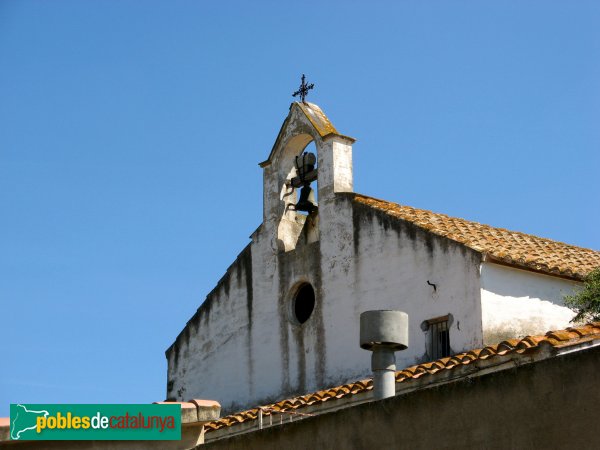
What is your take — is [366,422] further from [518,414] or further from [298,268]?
[298,268]

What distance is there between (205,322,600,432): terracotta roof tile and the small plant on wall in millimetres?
1815

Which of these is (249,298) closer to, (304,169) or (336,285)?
(336,285)

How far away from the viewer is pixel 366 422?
1192 cm

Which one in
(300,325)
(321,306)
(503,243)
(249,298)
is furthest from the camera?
(249,298)

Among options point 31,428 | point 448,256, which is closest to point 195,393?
point 448,256

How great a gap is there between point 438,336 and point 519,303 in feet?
4.52

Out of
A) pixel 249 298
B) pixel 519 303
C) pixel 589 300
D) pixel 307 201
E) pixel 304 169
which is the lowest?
pixel 589 300

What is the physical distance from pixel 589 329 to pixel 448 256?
4.90 m

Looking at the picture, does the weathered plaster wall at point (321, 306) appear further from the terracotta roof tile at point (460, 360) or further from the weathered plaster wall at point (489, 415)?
the weathered plaster wall at point (489, 415)

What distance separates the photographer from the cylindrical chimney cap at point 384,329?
12875 millimetres

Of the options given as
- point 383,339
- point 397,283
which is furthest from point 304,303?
point 383,339

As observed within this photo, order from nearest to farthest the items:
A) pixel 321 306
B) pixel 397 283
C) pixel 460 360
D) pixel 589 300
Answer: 1. pixel 460 360
2. pixel 589 300
3. pixel 397 283
4. pixel 321 306

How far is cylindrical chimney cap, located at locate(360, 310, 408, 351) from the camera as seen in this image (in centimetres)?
1288

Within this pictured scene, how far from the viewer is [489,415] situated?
35.7ft
